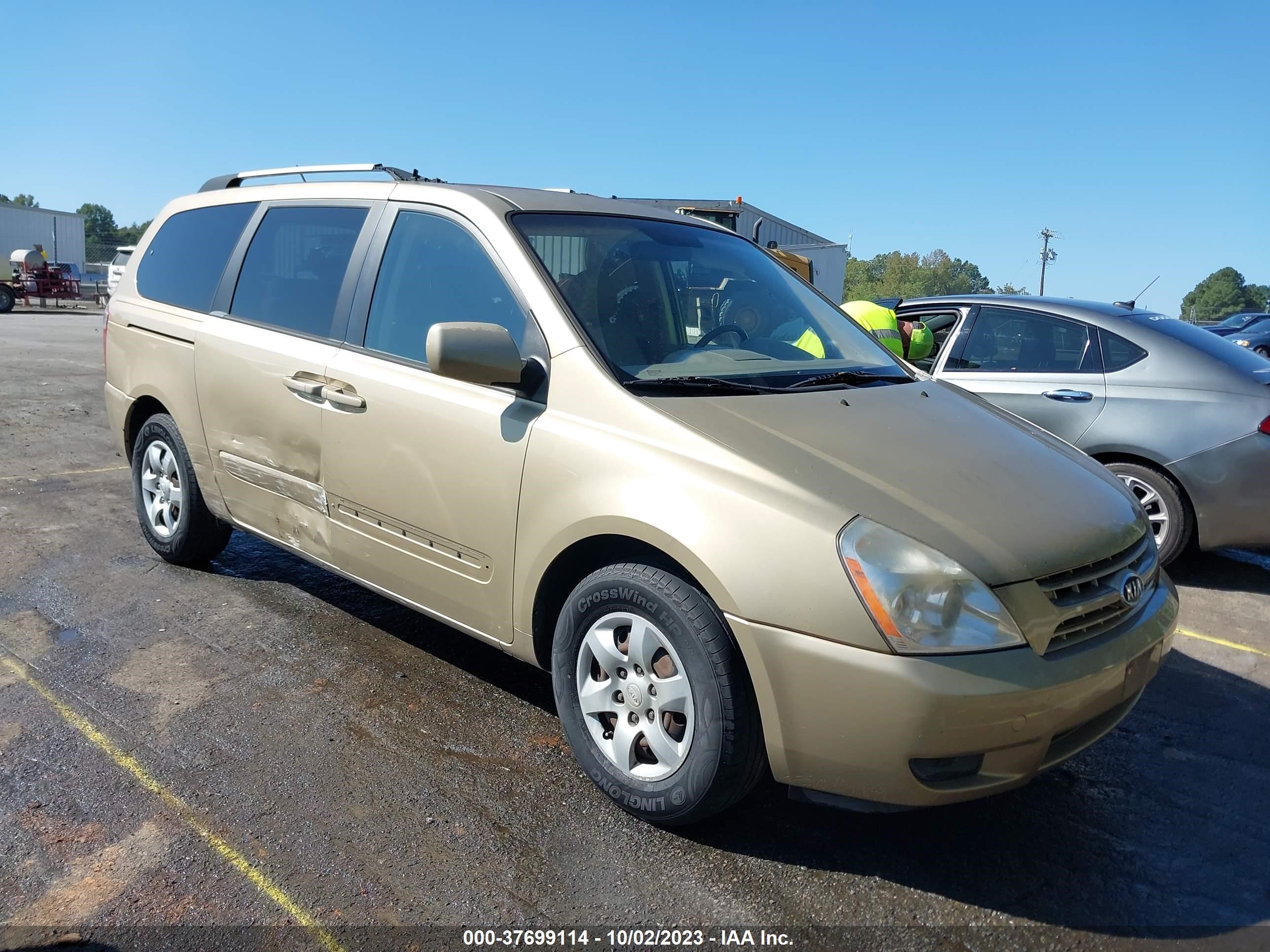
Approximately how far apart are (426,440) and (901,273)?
118 m

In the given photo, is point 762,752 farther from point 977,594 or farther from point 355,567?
point 355,567

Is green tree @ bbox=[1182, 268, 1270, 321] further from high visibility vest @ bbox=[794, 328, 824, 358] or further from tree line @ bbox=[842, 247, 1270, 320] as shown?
high visibility vest @ bbox=[794, 328, 824, 358]

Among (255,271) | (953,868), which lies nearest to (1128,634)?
(953,868)

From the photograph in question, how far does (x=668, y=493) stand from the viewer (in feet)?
8.57

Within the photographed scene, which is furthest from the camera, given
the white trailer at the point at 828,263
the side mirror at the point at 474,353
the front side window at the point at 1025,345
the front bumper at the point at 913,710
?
the white trailer at the point at 828,263

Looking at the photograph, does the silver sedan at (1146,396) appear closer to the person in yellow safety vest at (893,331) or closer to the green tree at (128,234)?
the person in yellow safety vest at (893,331)

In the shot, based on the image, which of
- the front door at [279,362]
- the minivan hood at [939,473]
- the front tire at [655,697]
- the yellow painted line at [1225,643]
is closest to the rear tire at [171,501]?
the front door at [279,362]

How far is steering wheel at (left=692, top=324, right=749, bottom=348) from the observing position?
351 centimetres

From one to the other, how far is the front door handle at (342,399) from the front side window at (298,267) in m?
0.28

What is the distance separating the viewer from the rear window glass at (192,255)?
442cm

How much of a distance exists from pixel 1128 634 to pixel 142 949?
103 inches

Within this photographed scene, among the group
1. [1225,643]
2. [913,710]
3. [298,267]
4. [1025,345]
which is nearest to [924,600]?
[913,710]

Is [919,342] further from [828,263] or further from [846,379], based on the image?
[828,263]

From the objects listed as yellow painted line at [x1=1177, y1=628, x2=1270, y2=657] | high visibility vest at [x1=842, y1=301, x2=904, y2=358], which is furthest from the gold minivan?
yellow painted line at [x1=1177, y1=628, x2=1270, y2=657]
